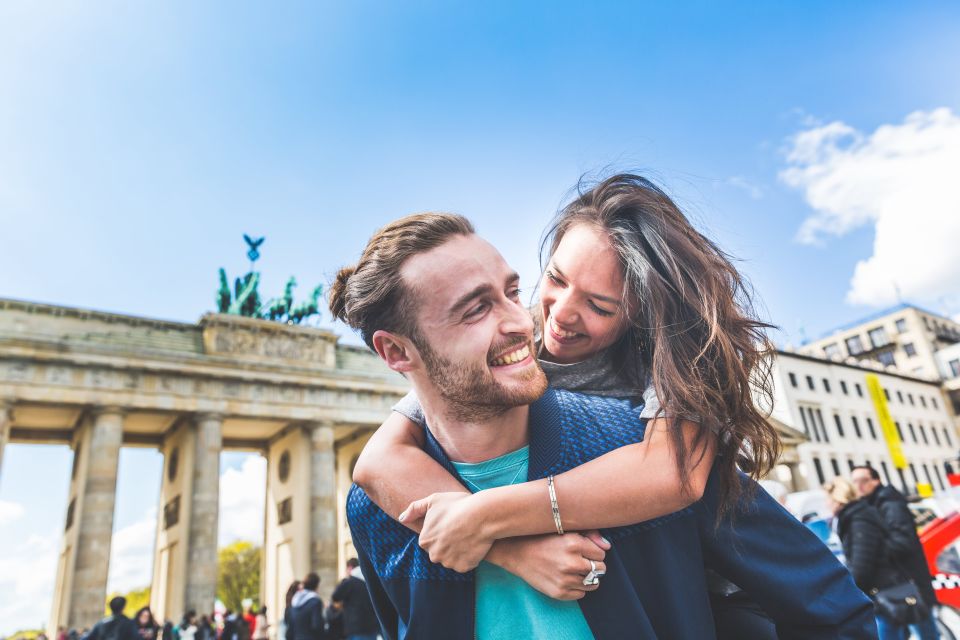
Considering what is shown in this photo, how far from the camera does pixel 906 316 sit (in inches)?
2650

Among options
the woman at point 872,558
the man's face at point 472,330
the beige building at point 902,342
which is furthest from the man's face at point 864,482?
the beige building at point 902,342

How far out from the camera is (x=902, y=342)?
6719cm

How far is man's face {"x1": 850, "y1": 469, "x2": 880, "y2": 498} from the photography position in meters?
6.37

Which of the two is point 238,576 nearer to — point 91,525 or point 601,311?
point 91,525

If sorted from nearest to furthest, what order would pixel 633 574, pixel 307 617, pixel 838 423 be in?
1. pixel 633 574
2. pixel 307 617
3. pixel 838 423

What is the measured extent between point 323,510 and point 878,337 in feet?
205

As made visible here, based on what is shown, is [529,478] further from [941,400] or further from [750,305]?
[941,400]

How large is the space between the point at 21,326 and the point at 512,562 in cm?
2790

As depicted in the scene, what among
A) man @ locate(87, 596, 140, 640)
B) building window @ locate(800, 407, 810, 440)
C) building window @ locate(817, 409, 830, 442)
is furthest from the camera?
building window @ locate(817, 409, 830, 442)

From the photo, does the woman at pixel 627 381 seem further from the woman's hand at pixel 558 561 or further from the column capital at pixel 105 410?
the column capital at pixel 105 410

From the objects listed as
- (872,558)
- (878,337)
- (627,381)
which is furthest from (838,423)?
(627,381)

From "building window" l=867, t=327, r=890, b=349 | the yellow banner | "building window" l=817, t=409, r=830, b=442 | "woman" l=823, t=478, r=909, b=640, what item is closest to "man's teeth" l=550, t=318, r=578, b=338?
"woman" l=823, t=478, r=909, b=640

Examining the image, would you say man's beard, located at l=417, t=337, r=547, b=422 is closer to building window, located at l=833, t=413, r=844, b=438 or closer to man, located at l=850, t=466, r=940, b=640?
man, located at l=850, t=466, r=940, b=640

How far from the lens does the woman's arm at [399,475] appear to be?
5.48ft
